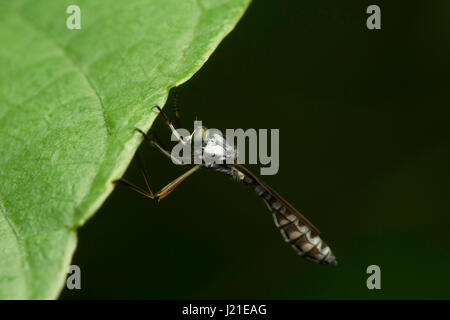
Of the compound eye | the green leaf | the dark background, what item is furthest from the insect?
→ the green leaf

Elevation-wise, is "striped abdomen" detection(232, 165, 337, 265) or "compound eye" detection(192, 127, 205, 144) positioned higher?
"compound eye" detection(192, 127, 205, 144)

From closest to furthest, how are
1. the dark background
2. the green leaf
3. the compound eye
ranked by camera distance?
1. the green leaf
2. the compound eye
3. the dark background

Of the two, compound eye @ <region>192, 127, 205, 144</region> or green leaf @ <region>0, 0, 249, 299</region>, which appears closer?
green leaf @ <region>0, 0, 249, 299</region>

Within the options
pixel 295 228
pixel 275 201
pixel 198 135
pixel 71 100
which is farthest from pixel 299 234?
pixel 71 100

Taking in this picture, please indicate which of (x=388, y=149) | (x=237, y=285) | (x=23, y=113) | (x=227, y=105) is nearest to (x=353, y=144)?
(x=388, y=149)

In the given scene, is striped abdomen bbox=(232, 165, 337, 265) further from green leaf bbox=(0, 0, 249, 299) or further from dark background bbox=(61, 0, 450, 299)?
green leaf bbox=(0, 0, 249, 299)

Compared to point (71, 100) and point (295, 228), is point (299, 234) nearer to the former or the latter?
point (295, 228)

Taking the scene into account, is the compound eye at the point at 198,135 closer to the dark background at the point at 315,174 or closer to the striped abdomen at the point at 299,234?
the striped abdomen at the point at 299,234

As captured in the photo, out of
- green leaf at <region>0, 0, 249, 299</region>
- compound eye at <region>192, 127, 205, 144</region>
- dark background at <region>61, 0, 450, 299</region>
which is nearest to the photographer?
green leaf at <region>0, 0, 249, 299</region>
